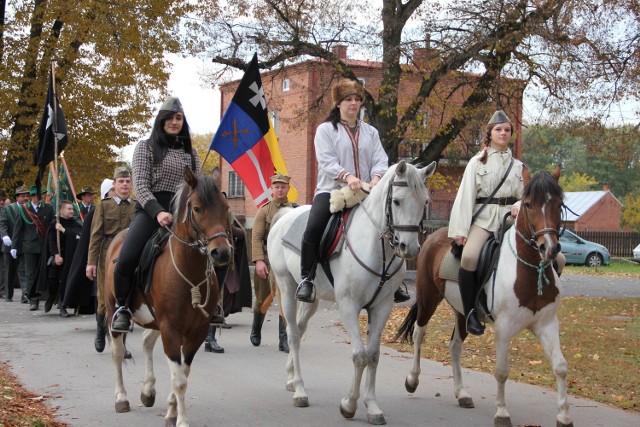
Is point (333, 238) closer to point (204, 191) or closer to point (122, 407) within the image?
point (204, 191)

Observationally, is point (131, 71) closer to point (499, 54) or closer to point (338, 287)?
point (499, 54)

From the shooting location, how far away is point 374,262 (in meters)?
7.55

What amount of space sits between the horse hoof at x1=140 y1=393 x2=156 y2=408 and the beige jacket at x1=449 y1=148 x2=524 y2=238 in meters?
3.29

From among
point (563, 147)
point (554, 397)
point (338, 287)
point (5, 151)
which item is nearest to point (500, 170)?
point (338, 287)

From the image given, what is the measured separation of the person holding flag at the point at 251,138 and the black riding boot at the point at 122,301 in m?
2.85

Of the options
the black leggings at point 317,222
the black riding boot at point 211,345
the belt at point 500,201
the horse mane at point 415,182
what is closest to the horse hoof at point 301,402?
the black leggings at point 317,222

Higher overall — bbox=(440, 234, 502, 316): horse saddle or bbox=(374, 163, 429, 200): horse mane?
bbox=(374, 163, 429, 200): horse mane

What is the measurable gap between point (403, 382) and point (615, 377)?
2.62 meters

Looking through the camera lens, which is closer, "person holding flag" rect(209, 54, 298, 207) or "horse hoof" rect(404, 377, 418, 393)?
"horse hoof" rect(404, 377, 418, 393)

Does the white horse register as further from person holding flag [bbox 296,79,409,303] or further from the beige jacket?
the beige jacket

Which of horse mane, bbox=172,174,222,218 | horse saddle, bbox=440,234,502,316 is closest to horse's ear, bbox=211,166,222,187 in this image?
horse mane, bbox=172,174,222,218

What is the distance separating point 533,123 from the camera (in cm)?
2298

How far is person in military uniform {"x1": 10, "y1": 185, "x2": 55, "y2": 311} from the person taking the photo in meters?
19.1

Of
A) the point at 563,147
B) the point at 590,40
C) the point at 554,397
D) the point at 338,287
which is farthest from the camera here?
the point at 563,147
